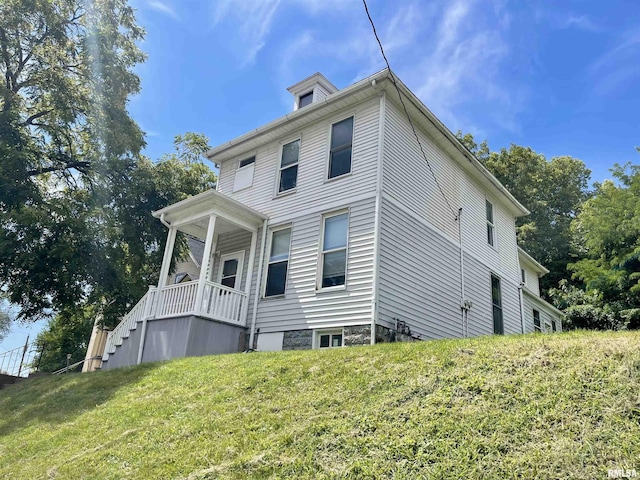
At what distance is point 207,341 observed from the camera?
32.1 feet

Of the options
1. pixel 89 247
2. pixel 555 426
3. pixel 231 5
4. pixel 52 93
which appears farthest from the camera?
pixel 52 93

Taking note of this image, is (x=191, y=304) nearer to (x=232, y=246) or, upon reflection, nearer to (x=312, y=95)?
(x=232, y=246)

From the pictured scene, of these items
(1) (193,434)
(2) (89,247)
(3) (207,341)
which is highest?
(2) (89,247)

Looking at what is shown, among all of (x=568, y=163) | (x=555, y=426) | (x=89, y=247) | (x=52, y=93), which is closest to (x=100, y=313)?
(x=89, y=247)

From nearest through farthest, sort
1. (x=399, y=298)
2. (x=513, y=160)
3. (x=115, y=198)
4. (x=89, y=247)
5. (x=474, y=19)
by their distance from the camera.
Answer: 1. (x=474, y=19)
2. (x=399, y=298)
3. (x=89, y=247)
4. (x=115, y=198)
5. (x=513, y=160)

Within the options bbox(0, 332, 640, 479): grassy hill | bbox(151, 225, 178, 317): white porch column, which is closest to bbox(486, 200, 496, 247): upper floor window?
bbox(151, 225, 178, 317): white porch column

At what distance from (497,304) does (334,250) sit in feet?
21.5

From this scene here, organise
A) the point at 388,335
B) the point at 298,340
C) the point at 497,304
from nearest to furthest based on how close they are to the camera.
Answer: the point at 388,335, the point at 298,340, the point at 497,304

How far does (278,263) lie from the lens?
10883 millimetres

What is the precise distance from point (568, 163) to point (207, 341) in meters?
31.3

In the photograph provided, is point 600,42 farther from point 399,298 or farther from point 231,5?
point 231,5

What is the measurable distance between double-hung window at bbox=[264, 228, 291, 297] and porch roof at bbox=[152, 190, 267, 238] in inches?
24.8

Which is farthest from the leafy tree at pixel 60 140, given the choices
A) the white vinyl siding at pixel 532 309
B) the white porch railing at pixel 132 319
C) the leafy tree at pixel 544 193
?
the leafy tree at pixel 544 193

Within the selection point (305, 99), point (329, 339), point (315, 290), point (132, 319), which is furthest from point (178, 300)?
point (305, 99)
